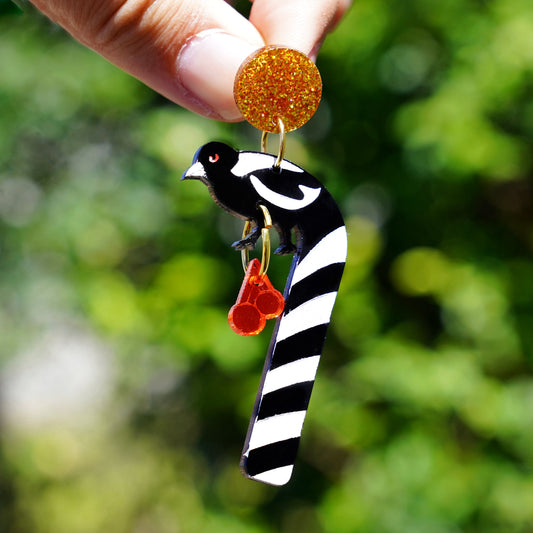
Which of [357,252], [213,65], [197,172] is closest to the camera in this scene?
[197,172]

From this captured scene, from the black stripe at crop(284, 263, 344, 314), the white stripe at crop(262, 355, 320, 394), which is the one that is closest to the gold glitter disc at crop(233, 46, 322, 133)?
the black stripe at crop(284, 263, 344, 314)

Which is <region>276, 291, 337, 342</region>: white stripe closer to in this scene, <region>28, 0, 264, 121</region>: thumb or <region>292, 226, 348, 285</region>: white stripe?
<region>292, 226, 348, 285</region>: white stripe

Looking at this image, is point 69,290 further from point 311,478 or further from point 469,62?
point 469,62

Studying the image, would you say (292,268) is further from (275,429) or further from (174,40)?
(174,40)

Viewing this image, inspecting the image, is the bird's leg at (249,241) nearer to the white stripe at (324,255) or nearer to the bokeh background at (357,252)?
the white stripe at (324,255)

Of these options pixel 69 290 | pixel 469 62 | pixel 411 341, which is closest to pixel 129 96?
pixel 69 290

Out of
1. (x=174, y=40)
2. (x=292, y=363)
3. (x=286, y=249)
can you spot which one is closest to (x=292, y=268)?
(x=286, y=249)

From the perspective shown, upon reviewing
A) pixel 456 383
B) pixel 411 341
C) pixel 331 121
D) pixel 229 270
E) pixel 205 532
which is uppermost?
pixel 331 121
